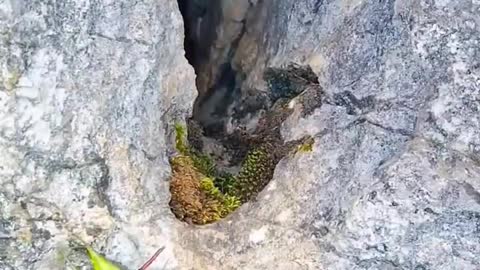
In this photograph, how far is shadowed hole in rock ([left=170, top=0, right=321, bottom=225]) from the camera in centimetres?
190

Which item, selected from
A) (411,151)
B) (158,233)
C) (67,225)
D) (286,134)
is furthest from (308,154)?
(67,225)

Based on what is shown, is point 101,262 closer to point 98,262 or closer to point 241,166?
point 98,262

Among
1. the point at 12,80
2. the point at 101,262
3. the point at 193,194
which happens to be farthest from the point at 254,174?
the point at 12,80

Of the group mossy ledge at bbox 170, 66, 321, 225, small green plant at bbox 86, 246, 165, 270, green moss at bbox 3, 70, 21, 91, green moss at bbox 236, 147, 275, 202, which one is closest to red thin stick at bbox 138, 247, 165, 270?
small green plant at bbox 86, 246, 165, 270

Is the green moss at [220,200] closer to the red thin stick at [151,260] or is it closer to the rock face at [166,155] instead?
the rock face at [166,155]

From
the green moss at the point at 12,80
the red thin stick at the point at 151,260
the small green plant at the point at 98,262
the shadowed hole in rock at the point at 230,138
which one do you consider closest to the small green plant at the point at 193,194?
the shadowed hole in rock at the point at 230,138

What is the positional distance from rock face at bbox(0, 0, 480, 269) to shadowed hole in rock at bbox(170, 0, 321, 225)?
0.08 metres

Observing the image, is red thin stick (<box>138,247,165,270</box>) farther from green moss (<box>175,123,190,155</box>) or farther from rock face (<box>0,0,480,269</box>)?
green moss (<box>175,123,190,155</box>)

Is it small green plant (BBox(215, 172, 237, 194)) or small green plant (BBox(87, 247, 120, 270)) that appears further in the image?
small green plant (BBox(215, 172, 237, 194))

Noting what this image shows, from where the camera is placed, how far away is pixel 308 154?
6.09 ft

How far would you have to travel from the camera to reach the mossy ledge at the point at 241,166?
1882 mm

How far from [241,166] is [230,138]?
0.22 metres

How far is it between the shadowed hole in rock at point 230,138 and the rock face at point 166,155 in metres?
0.08

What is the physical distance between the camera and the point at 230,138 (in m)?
2.33
